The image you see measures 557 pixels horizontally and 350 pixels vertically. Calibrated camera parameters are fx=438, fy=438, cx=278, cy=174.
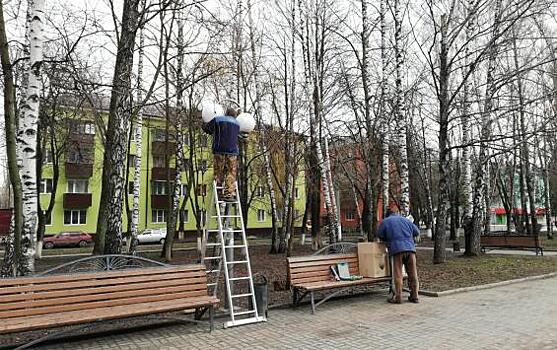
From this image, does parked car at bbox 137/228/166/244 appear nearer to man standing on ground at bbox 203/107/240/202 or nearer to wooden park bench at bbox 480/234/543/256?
wooden park bench at bbox 480/234/543/256

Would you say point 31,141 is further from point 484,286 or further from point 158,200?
point 158,200

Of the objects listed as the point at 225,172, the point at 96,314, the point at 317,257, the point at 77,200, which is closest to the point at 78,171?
the point at 77,200

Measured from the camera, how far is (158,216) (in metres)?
42.4

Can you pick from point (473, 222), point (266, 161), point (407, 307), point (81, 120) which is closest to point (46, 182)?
point (81, 120)

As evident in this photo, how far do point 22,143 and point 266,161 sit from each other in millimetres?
13769

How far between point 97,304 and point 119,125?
518 cm

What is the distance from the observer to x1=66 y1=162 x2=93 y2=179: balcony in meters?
37.2

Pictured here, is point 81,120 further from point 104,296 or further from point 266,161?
point 104,296

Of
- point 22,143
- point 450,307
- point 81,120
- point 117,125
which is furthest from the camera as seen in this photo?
point 81,120

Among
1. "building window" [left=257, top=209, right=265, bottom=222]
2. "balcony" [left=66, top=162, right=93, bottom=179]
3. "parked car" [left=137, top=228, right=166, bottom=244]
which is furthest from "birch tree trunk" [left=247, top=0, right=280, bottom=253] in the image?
"building window" [left=257, top=209, right=265, bottom=222]

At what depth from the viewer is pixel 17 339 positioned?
18.7 feet

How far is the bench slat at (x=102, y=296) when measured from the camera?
196 inches

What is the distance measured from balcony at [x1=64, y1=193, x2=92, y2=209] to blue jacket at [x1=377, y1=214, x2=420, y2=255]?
115 ft

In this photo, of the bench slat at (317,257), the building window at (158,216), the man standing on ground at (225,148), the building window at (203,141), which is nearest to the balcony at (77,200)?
the building window at (158,216)
